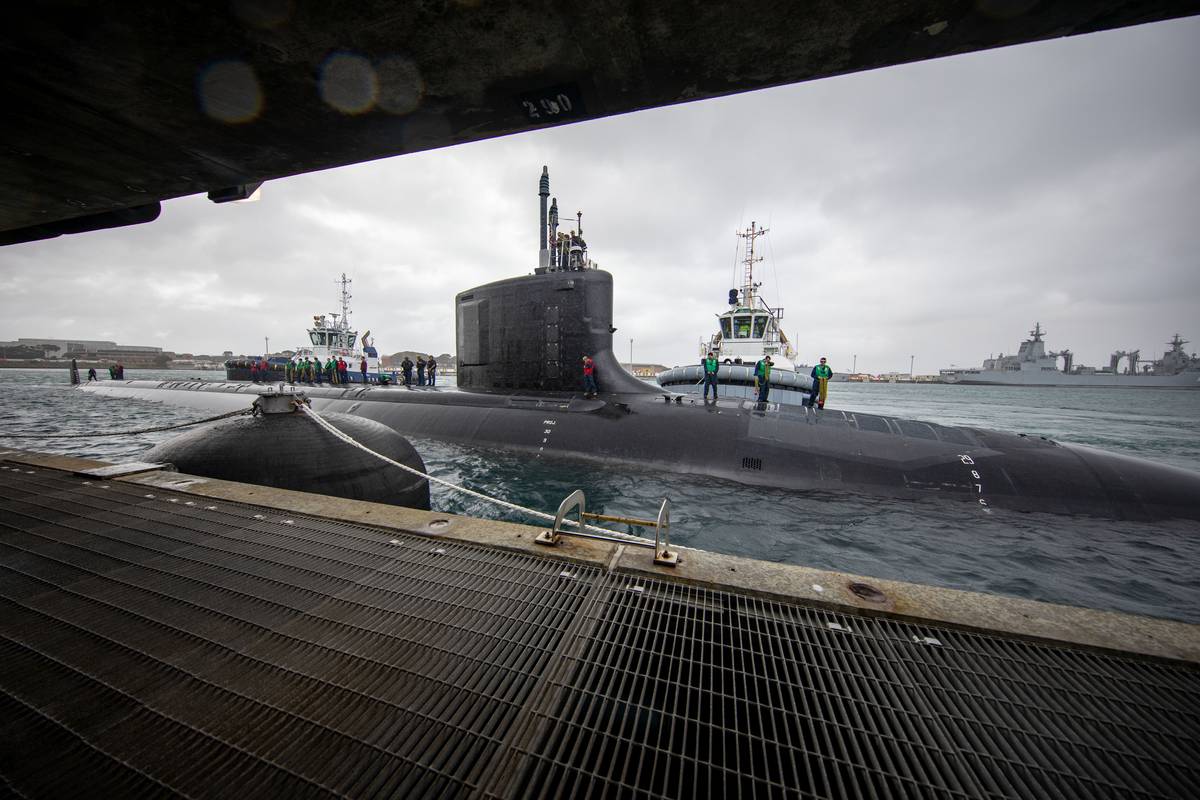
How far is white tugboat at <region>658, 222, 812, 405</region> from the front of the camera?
24375 mm

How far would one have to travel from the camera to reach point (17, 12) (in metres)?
1.45

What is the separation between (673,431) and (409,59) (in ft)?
27.4

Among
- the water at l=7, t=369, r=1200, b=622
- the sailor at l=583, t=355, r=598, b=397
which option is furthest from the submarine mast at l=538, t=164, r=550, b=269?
the water at l=7, t=369, r=1200, b=622

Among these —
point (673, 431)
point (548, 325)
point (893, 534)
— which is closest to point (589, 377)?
point (548, 325)

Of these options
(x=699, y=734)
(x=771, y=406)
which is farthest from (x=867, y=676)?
(x=771, y=406)

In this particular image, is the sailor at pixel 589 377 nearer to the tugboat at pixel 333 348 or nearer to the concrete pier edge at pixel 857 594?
the concrete pier edge at pixel 857 594

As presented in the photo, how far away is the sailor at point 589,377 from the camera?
1032cm

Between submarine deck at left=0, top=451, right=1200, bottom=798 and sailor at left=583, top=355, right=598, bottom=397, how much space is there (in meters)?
7.68

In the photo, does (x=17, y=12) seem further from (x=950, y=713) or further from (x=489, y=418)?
(x=489, y=418)

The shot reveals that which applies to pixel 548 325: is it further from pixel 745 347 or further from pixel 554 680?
pixel 745 347

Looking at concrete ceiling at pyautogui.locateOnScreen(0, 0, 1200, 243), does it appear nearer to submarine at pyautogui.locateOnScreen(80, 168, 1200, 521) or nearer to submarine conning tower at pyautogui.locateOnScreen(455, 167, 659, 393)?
submarine at pyautogui.locateOnScreen(80, 168, 1200, 521)

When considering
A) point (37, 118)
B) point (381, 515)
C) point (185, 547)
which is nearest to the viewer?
point (37, 118)

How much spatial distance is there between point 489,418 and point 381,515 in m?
7.68

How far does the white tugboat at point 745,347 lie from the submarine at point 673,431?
1410cm
